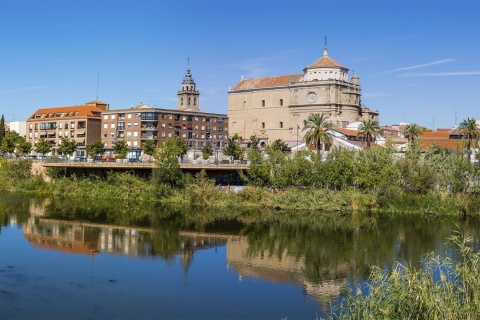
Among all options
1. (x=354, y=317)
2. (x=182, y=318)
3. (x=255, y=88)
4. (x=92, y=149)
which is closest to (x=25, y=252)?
(x=182, y=318)

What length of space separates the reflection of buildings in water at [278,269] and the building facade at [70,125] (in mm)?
63143

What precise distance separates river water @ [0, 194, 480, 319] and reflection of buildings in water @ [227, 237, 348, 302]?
5 centimetres

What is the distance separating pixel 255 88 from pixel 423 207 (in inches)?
1845

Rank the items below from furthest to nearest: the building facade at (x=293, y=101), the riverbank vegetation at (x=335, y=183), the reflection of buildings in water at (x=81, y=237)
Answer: the building facade at (x=293, y=101), the riverbank vegetation at (x=335, y=183), the reflection of buildings in water at (x=81, y=237)

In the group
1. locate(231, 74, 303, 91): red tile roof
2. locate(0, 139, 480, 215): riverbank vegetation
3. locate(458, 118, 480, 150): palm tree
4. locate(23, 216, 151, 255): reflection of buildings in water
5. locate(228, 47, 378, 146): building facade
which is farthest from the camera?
locate(231, 74, 303, 91): red tile roof

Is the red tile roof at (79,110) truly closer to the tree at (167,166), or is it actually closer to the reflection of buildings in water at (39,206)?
the reflection of buildings in water at (39,206)

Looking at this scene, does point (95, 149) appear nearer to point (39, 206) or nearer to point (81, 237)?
point (39, 206)

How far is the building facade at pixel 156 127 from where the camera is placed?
284ft

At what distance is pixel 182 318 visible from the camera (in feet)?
63.0

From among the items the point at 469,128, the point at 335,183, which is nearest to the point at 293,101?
the point at 469,128

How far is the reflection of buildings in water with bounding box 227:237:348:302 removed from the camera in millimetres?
23094

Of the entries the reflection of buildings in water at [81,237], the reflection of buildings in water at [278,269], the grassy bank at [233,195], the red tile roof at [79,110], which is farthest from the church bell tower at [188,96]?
the reflection of buildings in water at [278,269]

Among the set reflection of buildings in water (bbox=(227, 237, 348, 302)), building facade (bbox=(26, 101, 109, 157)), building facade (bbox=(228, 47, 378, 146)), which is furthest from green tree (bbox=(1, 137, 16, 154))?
reflection of buildings in water (bbox=(227, 237, 348, 302))

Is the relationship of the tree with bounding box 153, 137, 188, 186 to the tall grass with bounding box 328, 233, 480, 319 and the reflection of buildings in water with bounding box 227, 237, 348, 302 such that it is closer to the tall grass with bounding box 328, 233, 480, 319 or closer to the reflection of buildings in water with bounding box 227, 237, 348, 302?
the reflection of buildings in water with bounding box 227, 237, 348, 302
